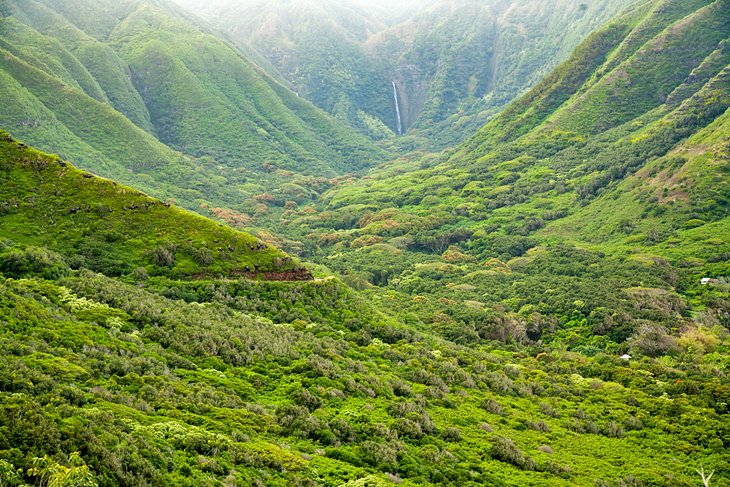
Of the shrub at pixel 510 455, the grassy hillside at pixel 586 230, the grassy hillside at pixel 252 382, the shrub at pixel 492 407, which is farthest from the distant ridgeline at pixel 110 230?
the shrub at pixel 510 455

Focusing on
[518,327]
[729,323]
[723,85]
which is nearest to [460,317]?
[518,327]

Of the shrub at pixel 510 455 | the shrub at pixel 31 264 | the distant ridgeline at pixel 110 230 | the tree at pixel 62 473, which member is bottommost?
the tree at pixel 62 473

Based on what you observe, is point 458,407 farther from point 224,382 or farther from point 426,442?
point 224,382

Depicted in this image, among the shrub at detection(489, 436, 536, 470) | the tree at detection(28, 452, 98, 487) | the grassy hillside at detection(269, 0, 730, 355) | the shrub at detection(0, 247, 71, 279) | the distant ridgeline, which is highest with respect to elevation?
the grassy hillside at detection(269, 0, 730, 355)

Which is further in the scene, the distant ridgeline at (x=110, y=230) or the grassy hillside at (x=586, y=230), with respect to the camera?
the grassy hillside at (x=586, y=230)

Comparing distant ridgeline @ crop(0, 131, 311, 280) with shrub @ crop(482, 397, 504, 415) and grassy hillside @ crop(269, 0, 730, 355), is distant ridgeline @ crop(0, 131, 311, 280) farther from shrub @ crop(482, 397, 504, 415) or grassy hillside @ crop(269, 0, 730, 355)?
grassy hillside @ crop(269, 0, 730, 355)

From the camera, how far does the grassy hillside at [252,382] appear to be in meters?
24.9

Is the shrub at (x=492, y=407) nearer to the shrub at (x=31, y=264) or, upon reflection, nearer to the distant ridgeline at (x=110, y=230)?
the distant ridgeline at (x=110, y=230)

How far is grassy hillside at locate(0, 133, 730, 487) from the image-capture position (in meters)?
24.9

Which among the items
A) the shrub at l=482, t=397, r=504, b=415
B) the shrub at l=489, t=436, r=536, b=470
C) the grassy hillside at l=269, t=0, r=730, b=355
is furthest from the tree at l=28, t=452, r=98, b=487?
the grassy hillside at l=269, t=0, r=730, b=355

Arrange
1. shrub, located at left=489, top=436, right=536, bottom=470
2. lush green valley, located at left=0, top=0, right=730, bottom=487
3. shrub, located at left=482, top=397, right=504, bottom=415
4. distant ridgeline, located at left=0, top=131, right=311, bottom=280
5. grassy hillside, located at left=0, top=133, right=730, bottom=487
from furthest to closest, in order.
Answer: distant ridgeline, located at left=0, top=131, right=311, bottom=280
shrub, located at left=482, top=397, right=504, bottom=415
shrub, located at left=489, top=436, right=536, bottom=470
lush green valley, located at left=0, top=0, right=730, bottom=487
grassy hillside, located at left=0, top=133, right=730, bottom=487

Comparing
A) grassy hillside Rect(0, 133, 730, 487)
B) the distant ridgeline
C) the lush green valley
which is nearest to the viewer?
grassy hillside Rect(0, 133, 730, 487)

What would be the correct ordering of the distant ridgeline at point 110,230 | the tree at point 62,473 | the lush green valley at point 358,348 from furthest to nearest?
1. the distant ridgeline at point 110,230
2. the lush green valley at point 358,348
3. the tree at point 62,473

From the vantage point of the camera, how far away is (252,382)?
3947 centimetres
